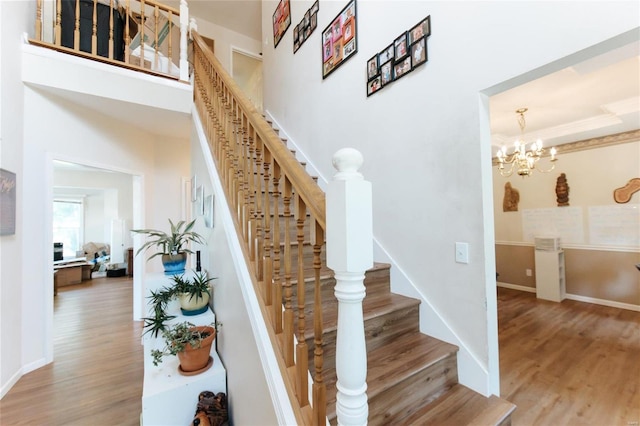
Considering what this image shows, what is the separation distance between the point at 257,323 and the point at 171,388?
2.81ft

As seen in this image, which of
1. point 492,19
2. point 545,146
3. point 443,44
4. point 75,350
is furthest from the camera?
point 545,146

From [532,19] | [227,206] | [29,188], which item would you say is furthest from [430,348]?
[29,188]

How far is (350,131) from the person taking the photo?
2.44 m

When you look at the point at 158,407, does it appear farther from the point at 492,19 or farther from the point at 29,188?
the point at 492,19

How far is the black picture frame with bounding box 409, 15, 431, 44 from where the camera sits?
5.72 feet

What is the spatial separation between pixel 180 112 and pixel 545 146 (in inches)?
221

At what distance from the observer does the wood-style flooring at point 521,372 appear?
5.86 feet

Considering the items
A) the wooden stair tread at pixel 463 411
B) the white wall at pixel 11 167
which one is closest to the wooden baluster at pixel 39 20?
the white wall at pixel 11 167

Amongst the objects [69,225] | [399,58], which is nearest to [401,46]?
[399,58]

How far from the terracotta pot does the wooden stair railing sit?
2.34 feet

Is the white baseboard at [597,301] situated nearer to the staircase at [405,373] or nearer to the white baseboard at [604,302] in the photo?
the white baseboard at [604,302]

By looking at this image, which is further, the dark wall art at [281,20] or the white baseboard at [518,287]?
the white baseboard at [518,287]

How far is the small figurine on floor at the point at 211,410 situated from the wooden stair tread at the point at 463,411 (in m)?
1.01

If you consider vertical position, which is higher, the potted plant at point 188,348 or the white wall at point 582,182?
the white wall at point 582,182
